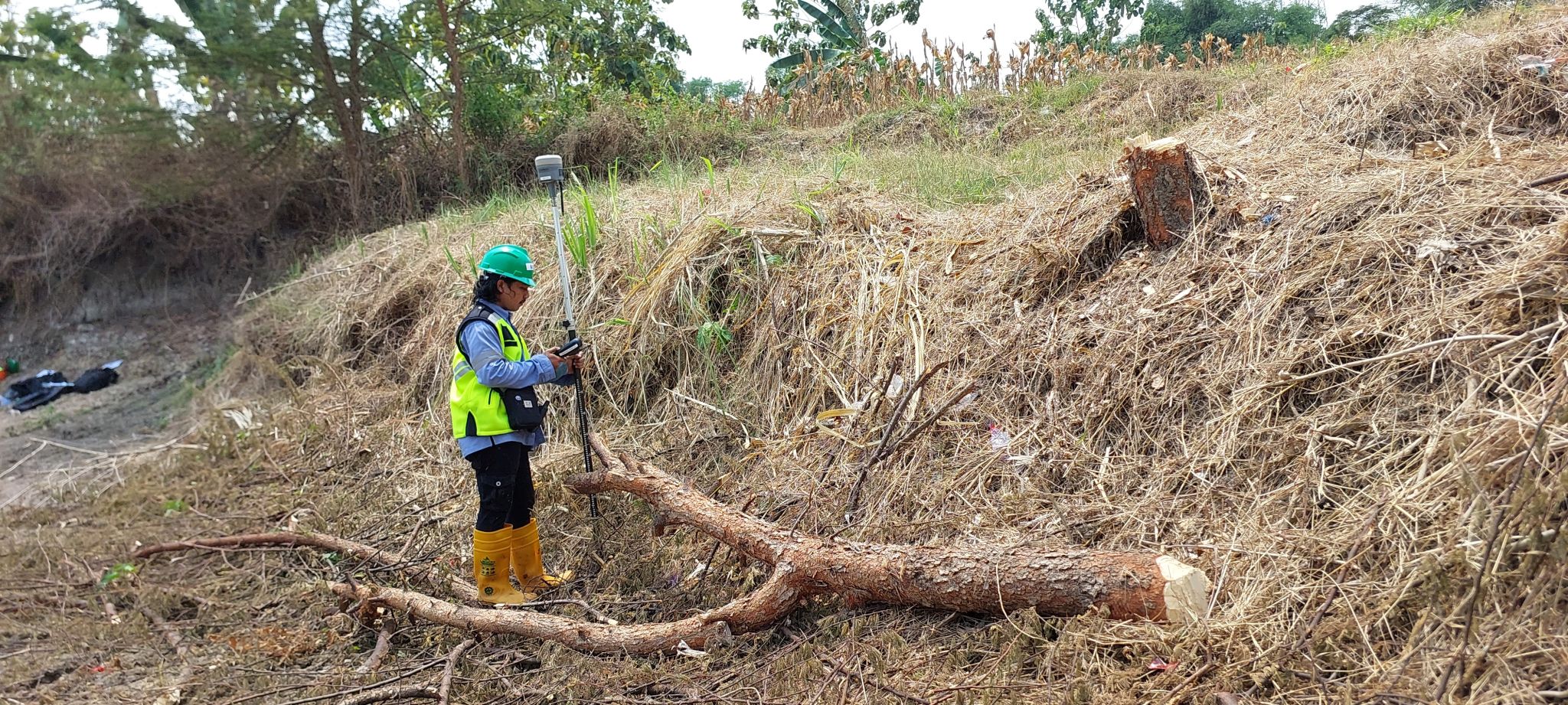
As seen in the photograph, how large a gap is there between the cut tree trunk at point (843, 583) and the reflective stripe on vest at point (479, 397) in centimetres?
62

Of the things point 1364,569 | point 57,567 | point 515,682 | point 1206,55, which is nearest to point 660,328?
point 515,682

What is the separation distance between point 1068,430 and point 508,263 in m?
2.45

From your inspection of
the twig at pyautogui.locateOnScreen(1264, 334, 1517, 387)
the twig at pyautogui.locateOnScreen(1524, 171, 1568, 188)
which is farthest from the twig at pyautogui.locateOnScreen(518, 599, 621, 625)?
the twig at pyautogui.locateOnScreen(1524, 171, 1568, 188)

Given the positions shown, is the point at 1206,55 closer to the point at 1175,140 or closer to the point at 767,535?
the point at 1175,140

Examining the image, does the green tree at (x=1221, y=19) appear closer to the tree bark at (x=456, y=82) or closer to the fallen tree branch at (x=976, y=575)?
the tree bark at (x=456, y=82)

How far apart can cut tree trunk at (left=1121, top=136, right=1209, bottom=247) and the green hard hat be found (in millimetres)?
2718

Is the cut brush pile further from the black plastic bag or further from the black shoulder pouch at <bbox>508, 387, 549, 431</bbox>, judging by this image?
the black plastic bag

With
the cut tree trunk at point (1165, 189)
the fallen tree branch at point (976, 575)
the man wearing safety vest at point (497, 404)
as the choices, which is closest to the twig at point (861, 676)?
the fallen tree branch at point (976, 575)

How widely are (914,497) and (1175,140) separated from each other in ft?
6.38

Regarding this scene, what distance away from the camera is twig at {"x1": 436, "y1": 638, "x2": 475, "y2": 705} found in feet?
10.8

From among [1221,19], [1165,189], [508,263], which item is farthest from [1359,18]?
[508,263]

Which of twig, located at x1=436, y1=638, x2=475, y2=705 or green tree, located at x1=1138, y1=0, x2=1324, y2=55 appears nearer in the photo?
twig, located at x1=436, y1=638, x2=475, y2=705

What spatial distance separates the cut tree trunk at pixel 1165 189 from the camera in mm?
4254

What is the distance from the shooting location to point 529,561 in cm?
438
